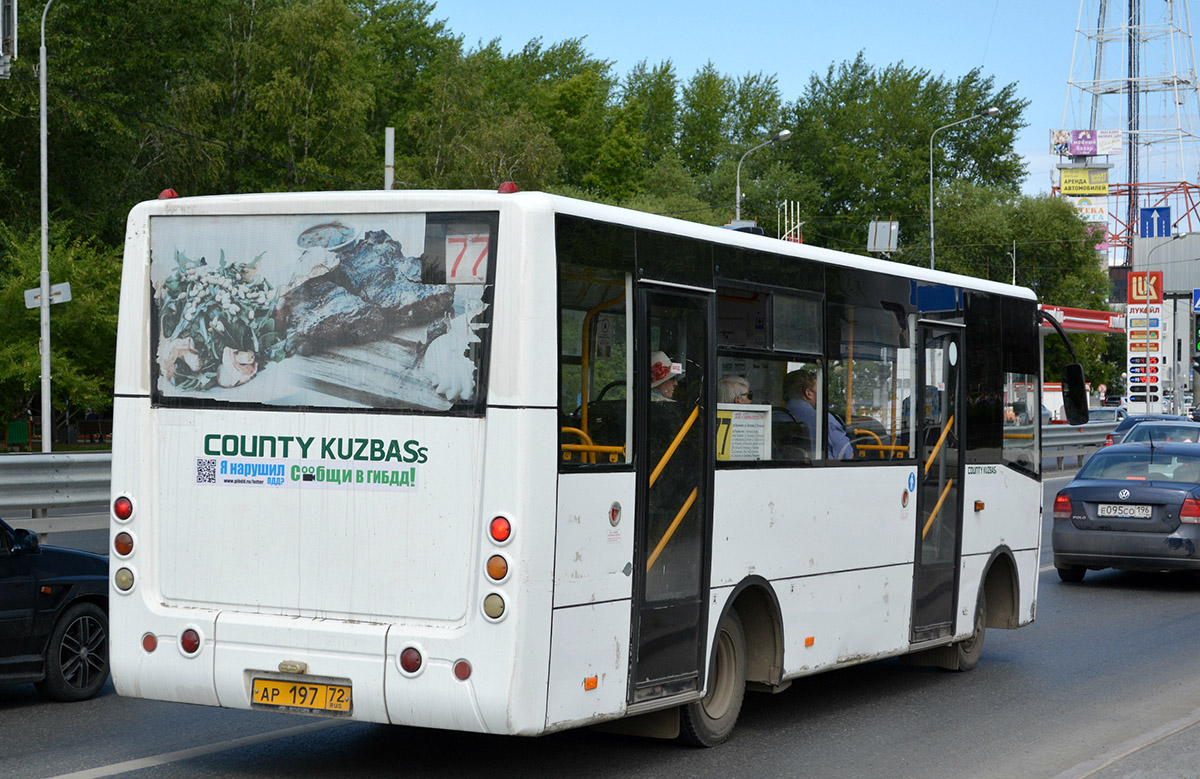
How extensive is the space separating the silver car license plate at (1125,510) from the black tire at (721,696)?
28.2 ft

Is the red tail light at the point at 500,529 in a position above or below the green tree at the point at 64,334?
below

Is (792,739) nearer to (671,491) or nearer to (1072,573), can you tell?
(671,491)

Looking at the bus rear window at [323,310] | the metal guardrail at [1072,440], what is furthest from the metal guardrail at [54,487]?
the metal guardrail at [1072,440]

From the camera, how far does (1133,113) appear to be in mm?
112625

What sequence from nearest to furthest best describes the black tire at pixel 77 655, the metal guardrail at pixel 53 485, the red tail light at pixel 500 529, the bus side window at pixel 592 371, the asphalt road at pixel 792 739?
the red tail light at pixel 500 529 → the bus side window at pixel 592 371 → the asphalt road at pixel 792 739 → the black tire at pixel 77 655 → the metal guardrail at pixel 53 485

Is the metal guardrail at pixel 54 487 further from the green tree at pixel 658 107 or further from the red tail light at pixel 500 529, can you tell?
the green tree at pixel 658 107

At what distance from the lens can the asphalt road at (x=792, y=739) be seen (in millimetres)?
7223

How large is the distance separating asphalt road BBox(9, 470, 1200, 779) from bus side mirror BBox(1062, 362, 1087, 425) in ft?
6.02

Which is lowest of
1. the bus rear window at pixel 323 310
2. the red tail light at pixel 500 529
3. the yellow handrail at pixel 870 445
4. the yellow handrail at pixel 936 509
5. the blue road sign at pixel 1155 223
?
the yellow handrail at pixel 936 509

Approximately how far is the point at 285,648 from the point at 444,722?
2.75 feet

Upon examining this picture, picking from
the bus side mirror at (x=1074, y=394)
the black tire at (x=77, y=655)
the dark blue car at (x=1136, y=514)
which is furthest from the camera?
the dark blue car at (x=1136, y=514)

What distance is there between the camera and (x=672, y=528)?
7.13 meters

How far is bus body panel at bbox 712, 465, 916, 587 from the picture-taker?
763cm

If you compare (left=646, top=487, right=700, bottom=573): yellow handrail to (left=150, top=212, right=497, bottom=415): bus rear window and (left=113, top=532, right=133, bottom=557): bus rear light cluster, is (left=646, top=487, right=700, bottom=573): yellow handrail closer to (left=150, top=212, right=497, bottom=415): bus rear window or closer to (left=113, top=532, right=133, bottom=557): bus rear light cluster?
(left=150, top=212, right=497, bottom=415): bus rear window
